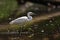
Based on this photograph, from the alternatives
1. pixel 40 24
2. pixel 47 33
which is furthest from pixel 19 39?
pixel 40 24

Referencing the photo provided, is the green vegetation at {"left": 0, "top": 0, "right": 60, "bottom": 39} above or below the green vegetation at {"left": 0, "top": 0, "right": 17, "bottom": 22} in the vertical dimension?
below

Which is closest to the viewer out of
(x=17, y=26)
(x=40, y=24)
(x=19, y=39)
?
(x=19, y=39)

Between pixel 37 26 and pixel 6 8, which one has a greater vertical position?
pixel 6 8

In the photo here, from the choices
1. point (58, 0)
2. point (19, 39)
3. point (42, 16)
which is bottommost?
point (19, 39)

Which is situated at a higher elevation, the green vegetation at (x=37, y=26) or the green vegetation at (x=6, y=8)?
the green vegetation at (x=6, y=8)

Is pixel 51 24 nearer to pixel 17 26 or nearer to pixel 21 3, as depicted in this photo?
pixel 17 26

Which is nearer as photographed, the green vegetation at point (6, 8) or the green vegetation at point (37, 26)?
the green vegetation at point (37, 26)

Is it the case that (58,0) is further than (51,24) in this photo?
Yes

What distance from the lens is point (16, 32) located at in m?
9.12

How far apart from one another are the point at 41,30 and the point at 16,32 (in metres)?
1.04

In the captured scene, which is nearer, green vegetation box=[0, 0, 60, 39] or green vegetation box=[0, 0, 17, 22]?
green vegetation box=[0, 0, 60, 39]

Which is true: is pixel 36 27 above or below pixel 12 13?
below

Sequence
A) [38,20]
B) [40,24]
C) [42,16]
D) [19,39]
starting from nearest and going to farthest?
[19,39], [40,24], [38,20], [42,16]

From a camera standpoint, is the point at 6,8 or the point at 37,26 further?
the point at 6,8
